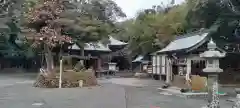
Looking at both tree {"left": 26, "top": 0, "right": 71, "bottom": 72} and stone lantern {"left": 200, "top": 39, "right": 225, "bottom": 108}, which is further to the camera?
tree {"left": 26, "top": 0, "right": 71, "bottom": 72}

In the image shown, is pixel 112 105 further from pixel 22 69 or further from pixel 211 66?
pixel 22 69

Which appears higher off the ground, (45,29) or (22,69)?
(45,29)

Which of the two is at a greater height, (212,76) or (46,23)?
(46,23)

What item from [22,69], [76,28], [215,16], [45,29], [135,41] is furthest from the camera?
[22,69]

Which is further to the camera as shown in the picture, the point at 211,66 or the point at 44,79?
the point at 44,79

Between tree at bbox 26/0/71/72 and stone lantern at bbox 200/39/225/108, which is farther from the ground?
tree at bbox 26/0/71/72

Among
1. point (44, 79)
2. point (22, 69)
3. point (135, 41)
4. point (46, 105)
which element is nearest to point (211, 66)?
point (46, 105)

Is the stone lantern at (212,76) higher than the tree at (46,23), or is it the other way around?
the tree at (46,23)

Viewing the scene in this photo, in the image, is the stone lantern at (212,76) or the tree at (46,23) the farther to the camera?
the tree at (46,23)

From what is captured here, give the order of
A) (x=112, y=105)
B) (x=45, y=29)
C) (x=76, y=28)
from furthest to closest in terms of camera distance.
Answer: (x=76, y=28)
(x=45, y=29)
(x=112, y=105)

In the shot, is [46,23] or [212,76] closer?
[212,76]

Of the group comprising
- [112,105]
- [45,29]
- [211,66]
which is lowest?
[112,105]

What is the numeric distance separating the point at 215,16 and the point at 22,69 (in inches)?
1346

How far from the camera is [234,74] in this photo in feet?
88.7
